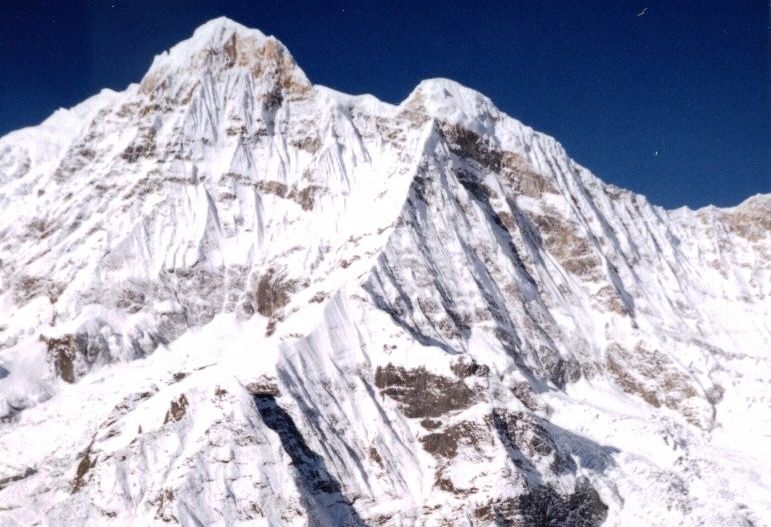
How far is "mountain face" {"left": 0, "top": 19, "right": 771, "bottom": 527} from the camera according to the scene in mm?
101312

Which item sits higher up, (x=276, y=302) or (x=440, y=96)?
(x=440, y=96)

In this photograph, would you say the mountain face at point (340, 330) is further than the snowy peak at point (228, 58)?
No

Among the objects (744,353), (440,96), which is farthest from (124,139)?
(744,353)

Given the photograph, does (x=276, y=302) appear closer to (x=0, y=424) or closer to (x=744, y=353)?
(x=0, y=424)

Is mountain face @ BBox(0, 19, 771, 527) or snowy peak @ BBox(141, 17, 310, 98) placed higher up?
snowy peak @ BBox(141, 17, 310, 98)

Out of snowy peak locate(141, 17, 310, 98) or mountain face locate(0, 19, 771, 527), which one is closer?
mountain face locate(0, 19, 771, 527)

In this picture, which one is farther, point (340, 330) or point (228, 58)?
point (228, 58)

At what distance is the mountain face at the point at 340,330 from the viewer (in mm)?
101312

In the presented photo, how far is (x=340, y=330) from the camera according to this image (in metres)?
123

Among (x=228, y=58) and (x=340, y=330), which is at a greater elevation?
(x=228, y=58)

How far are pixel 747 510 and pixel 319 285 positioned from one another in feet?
217

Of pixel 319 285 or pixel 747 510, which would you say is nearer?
pixel 747 510

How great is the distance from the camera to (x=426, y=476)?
10738 centimetres

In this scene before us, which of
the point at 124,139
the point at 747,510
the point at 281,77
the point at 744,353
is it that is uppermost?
the point at 281,77
